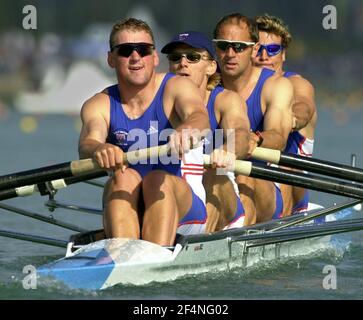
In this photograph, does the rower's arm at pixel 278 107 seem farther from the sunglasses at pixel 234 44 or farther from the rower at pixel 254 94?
the sunglasses at pixel 234 44

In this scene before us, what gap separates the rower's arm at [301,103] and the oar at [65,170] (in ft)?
8.28

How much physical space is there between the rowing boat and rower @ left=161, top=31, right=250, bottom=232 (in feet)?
0.98

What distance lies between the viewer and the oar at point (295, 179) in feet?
28.4

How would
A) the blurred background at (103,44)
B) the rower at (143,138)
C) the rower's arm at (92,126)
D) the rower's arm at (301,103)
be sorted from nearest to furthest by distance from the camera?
the rower at (143,138), the rower's arm at (92,126), the rower's arm at (301,103), the blurred background at (103,44)

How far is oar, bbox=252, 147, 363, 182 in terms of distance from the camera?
9.09 metres

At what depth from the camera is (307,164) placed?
919 centimetres

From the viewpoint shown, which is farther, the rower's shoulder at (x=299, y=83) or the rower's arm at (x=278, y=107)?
the rower's shoulder at (x=299, y=83)

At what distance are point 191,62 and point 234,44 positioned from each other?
64 cm

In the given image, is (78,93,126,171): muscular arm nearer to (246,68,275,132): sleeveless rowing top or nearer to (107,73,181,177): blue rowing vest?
(107,73,181,177): blue rowing vest

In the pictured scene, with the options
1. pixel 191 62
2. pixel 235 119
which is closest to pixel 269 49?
pixel 191 62

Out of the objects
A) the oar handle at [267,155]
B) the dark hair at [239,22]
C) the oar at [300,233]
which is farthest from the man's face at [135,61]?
the dark hair at [239,22]

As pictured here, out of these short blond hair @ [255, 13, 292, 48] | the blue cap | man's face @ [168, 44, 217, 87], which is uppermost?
Result: short blond hair @ [255, 13, 292, 48]

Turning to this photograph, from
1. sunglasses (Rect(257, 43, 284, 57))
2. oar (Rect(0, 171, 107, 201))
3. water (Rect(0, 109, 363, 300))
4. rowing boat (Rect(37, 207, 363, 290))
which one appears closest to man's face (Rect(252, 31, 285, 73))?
sunglasses (Rect(257, 43, 284, 57))

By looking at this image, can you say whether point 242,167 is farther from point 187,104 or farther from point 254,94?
point 254,94
